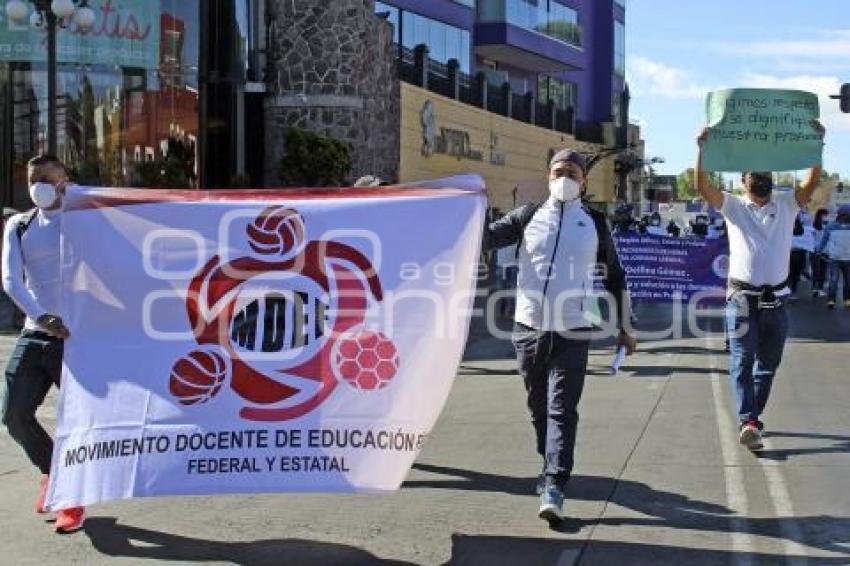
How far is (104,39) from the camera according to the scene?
20.8m

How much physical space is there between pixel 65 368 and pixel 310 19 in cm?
1906

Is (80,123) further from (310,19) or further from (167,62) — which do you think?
(310,19)

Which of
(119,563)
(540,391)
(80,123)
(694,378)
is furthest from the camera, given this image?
(80,123)

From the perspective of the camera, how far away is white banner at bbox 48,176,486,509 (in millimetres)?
4969

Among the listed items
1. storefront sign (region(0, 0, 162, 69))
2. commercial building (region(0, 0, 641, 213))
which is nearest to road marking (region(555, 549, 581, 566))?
commercial building (region(0, 0, 641, 213))

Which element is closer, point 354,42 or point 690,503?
point 690,503

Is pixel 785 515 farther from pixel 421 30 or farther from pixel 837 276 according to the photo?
pixel 421 30

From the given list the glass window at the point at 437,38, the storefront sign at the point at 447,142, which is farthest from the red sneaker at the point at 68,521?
the glass window at the point at 437,38

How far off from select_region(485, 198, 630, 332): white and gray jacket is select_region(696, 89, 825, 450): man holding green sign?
5.68 ft

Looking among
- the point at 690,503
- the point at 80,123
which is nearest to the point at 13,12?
the point at 80,123

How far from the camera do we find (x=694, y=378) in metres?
10.7

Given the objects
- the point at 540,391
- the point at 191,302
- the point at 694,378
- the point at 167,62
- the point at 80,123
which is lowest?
the point at 694,378

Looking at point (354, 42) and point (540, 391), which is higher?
point (354, 42)

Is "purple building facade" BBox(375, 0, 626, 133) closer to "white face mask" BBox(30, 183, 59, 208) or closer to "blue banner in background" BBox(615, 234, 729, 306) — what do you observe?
"blue banner in background" BBox(615, 234, 729, 306)
